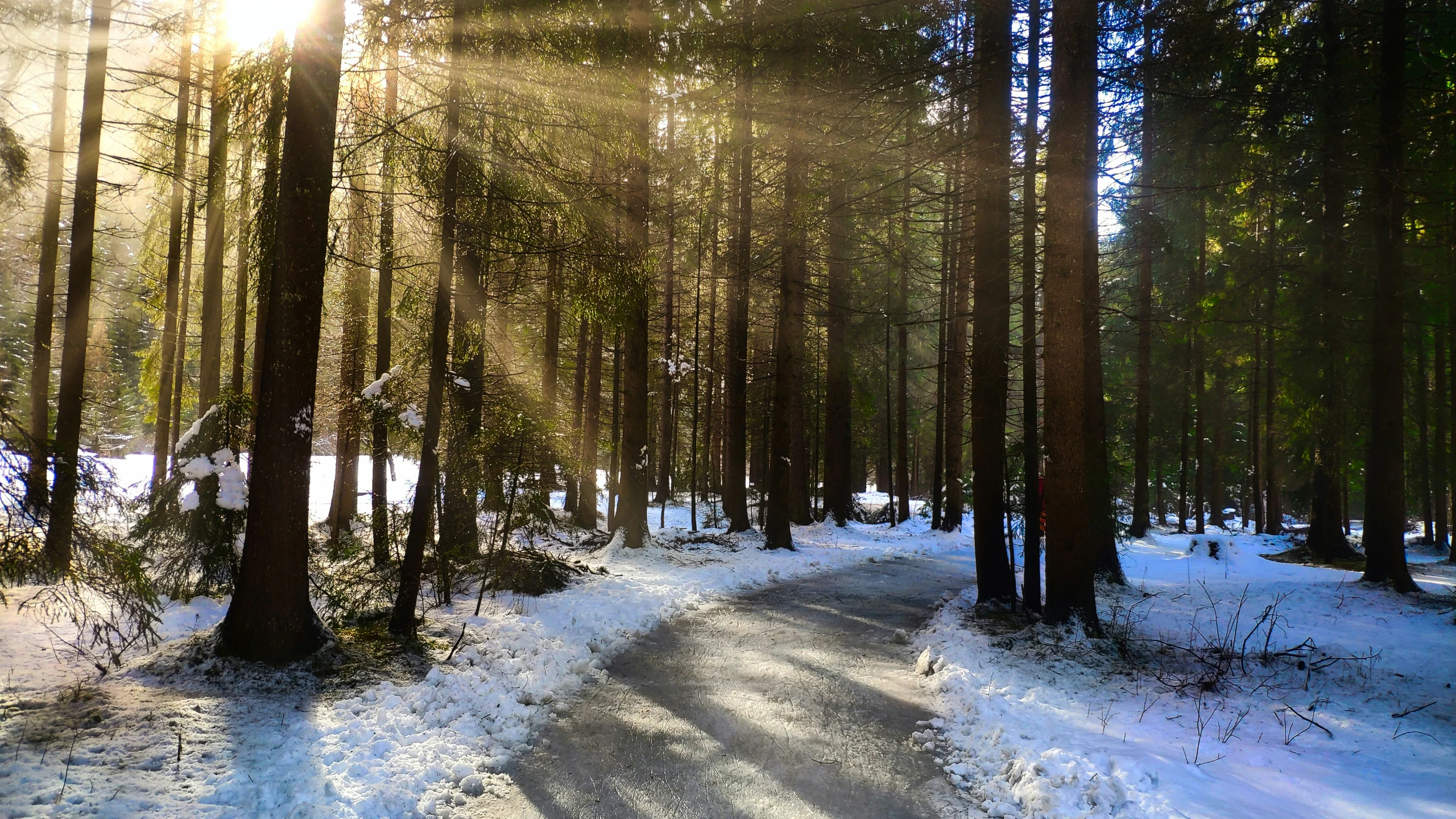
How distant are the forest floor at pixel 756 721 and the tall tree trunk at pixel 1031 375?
83 cm

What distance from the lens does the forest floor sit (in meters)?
4.38

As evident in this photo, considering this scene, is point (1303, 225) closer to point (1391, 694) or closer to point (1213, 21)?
point (1213, 21)

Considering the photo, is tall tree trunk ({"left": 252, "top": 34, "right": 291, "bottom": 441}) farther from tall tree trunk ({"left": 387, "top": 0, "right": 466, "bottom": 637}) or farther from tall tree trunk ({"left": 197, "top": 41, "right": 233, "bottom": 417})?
tall tree trunk ({"left": 197, "top": 41, "right": 233, "bottom": 417})

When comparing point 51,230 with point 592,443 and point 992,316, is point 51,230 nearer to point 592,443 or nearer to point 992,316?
point 592,443

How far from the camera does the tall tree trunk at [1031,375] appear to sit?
9.91 metres

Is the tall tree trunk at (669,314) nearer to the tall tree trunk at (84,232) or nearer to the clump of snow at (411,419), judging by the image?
the clump of snow at (411,419)

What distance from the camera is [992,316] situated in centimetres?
1075

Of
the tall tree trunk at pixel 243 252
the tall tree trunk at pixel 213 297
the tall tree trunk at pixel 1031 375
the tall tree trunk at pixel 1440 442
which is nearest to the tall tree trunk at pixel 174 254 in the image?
the tall tree trunk at pixel 213 297

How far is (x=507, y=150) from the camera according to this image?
773cm

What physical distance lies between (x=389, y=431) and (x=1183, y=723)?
8943 millimetres

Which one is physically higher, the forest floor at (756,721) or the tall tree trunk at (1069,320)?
the tall tree trunk at (1069,320)

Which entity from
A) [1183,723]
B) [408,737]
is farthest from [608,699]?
[1183,723]

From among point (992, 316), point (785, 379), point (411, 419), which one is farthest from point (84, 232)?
point (992, 316)

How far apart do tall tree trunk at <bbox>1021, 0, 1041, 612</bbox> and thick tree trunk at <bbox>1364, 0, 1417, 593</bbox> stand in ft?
20.4
